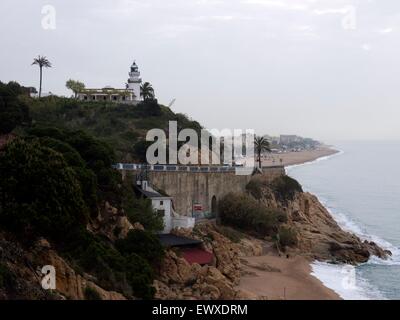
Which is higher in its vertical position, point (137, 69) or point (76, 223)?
point (137, 69)

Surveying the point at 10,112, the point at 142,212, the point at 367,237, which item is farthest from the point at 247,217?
the point at 10,112

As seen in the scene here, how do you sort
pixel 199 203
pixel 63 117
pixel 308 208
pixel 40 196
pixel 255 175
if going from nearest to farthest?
pixel 40 196, pixel 199 203, pixel 255 175, pixel 308 208, pixel 63 117

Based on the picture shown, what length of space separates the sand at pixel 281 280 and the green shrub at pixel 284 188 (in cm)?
1281

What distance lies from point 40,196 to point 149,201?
42.0 ft

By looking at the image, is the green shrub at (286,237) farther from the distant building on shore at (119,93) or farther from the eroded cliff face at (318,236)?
the distant building on shore at (119,93)

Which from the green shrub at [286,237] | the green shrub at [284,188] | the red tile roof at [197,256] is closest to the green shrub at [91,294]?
the red tile roof at [197,256]

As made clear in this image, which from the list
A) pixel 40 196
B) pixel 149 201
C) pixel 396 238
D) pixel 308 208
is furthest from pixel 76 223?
pixel 396 238

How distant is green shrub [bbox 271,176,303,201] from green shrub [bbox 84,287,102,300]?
35.0 metres

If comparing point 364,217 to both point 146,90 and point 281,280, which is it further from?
point 281,280

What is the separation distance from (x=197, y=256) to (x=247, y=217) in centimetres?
1299

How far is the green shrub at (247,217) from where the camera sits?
45.7 m

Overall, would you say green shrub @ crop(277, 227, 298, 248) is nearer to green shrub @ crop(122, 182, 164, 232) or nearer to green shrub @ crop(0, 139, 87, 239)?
green shrub @ crop(122, 182, 164, 232)
